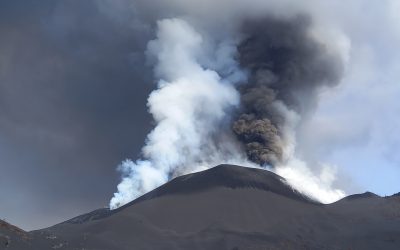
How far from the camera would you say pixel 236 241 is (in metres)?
57.6

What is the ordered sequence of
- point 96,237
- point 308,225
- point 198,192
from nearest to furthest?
point 96,237
point 308,225
point 198,192

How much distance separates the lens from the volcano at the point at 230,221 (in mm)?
56656

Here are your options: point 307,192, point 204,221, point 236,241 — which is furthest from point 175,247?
point 307,192

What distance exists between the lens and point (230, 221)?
65.8 metres

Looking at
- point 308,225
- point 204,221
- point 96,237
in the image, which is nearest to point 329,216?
point 308,225

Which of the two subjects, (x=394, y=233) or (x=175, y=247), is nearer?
(x=175, y=247)

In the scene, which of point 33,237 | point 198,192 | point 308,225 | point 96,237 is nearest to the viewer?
point 33,237

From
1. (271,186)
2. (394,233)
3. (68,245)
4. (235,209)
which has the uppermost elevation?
(271,186)

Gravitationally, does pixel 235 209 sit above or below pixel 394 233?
above

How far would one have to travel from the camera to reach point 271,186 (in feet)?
253

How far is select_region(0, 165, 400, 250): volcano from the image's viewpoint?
186 feet

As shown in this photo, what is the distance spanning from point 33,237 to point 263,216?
2863 cm

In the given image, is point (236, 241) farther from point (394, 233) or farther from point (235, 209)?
point (394, 233)

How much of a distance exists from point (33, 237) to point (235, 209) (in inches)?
1062
